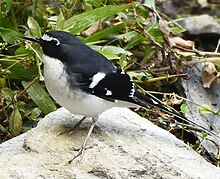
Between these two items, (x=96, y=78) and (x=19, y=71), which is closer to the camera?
(x=96, y=78)

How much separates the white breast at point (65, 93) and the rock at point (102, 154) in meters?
0.19

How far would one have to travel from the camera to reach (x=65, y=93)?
304 cm

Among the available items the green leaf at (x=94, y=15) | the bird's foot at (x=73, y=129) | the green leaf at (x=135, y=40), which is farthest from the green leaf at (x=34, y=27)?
the bird's foot at (x=73, y=129)

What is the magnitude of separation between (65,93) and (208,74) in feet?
5.55

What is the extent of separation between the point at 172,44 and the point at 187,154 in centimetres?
123

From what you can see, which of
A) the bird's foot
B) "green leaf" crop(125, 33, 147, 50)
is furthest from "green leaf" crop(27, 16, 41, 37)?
the bird's foot

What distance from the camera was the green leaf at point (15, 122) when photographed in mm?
3742

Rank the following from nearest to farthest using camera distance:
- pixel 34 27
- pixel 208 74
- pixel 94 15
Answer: pixel 34 27 < pixel 94 15 < pixel 208 74

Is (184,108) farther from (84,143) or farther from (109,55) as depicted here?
(84,143)

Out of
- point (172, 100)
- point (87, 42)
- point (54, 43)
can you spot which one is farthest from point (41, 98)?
point (54, 43)

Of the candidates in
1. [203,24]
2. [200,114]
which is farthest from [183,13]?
[200,114]

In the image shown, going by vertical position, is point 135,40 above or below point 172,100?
above

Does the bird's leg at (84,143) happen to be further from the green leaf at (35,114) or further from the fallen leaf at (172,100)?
the fallen leaf at (172,100)

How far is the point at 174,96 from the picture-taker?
4.10m
